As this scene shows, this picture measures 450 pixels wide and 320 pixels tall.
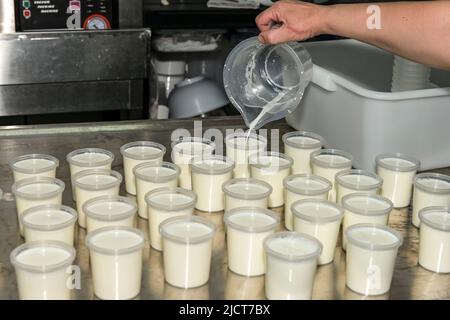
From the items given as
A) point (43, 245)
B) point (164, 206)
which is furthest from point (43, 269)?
point (164, 206)

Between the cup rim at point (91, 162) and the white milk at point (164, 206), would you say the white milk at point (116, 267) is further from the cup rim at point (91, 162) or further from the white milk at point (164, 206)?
the cup rim at point (91, 162)

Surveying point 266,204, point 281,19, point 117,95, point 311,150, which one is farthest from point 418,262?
point 117,95

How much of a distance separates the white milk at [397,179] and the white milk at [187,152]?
1.47ft

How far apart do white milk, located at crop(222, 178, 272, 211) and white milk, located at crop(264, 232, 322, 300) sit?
228mm

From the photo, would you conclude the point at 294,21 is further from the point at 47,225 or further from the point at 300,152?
the point at 47,225

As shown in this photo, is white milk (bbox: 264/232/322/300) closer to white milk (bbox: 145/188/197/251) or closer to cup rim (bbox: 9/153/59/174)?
white milk (bbox: 145/188/197/251)

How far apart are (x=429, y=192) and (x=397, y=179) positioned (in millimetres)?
141

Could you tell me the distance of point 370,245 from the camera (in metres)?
1.54

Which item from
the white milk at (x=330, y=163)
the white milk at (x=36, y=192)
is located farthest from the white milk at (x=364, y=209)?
the white milk at (x=36, y=192)

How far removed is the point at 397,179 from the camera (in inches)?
77.6

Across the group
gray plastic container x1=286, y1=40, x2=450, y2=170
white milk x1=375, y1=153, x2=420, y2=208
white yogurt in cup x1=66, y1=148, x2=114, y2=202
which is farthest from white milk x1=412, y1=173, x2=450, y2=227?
white yogurt in cup x1=66, y1=148, x2=114, y2=202

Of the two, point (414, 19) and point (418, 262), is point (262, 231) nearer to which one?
point (418, 262)

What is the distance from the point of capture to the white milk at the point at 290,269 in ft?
4.88
